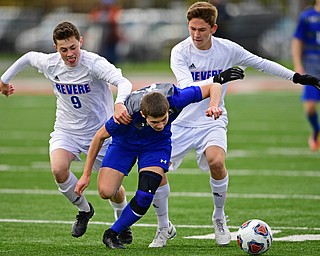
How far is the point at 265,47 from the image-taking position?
37.0 metres

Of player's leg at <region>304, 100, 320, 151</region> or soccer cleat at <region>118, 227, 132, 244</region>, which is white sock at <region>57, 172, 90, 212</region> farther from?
player's leg at <region>304, 100, 320, 151</region>

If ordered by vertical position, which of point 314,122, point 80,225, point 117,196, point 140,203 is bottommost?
point 314,122

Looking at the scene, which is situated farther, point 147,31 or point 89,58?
point 147,31

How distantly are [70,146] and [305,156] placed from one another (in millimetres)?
6527

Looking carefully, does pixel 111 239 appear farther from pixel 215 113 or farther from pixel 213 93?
pixel 213 93

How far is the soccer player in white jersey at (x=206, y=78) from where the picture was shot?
8.78 m

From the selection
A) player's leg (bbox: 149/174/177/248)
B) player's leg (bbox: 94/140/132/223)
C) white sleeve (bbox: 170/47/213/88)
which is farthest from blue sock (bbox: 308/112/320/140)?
player's leg (bbox: 149/174/177/248)

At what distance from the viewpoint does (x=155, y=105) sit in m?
7.81

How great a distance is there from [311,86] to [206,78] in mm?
6078

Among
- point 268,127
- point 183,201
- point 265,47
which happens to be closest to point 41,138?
point 268,127

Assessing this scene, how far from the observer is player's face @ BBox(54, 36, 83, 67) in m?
8.80

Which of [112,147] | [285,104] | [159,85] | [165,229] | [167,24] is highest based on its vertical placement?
[159,85]

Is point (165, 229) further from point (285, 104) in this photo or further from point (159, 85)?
point (285, 104)

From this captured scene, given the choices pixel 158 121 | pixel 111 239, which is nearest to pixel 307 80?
pixel 158 121
